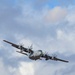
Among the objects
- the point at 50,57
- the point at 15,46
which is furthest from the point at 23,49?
the point at 50,57

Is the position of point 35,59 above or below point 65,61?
below

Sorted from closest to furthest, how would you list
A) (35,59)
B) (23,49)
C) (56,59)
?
1. (35,59)
2. (23,49)
3. (56,59)

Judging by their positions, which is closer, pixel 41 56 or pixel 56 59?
pixel 41 56

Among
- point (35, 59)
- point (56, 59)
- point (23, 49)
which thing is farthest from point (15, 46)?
point (56, 59)

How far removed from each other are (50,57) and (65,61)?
50.9ft

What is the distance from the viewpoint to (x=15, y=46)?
17438 cm

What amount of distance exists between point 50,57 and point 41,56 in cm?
1832

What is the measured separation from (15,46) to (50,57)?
867 inches

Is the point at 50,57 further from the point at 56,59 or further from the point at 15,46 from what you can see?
the point at 15,46

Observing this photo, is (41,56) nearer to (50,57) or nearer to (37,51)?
(37,51)

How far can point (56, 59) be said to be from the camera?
189 m

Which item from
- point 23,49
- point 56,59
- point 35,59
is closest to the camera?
point 35,59

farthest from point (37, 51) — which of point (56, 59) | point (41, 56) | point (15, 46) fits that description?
point (56, 59)

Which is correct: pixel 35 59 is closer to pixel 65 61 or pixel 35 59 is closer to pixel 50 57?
pixel 50 57
